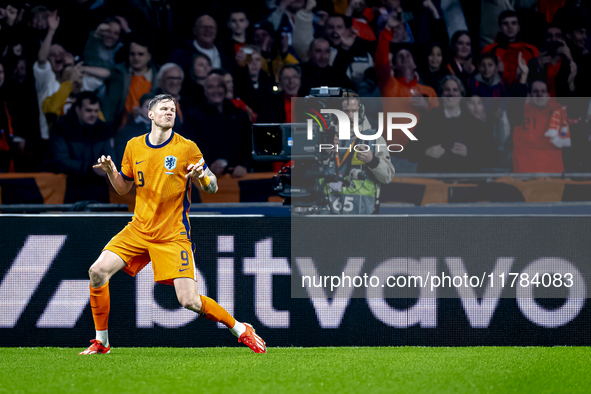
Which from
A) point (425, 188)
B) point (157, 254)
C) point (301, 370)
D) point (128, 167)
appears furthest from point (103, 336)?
point (425, 188)

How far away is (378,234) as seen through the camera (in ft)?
15.3

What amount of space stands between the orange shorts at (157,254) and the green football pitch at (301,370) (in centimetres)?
51

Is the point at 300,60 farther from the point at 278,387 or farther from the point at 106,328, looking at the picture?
the point at 278,387

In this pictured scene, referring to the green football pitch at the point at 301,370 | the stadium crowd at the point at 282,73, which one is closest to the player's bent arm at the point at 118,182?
the green football pitch at the point at 301,370

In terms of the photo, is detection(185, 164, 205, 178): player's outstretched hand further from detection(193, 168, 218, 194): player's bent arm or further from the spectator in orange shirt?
the spectator in orange shirt

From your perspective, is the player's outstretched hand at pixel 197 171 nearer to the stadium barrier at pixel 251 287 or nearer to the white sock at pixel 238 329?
the stadium barrier at pixel 251 287

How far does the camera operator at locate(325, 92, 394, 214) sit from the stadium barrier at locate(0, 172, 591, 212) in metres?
2.04

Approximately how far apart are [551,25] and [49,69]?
617 cm

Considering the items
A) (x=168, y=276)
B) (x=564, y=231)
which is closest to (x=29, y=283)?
(x=168, y=276)

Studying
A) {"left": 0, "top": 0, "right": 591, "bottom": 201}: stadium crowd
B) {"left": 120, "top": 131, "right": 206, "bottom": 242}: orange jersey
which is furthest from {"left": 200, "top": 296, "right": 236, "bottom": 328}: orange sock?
{"left": 0, "top": 0, "right": 591, "bottom": 201}: stadium crowd

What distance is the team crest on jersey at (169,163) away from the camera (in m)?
4.38

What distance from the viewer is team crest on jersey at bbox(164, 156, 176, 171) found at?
4.38 m

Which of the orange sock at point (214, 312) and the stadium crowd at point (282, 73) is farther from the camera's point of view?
the stadium crowd at point (282, 73)

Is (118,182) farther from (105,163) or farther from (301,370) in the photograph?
(301,370)
